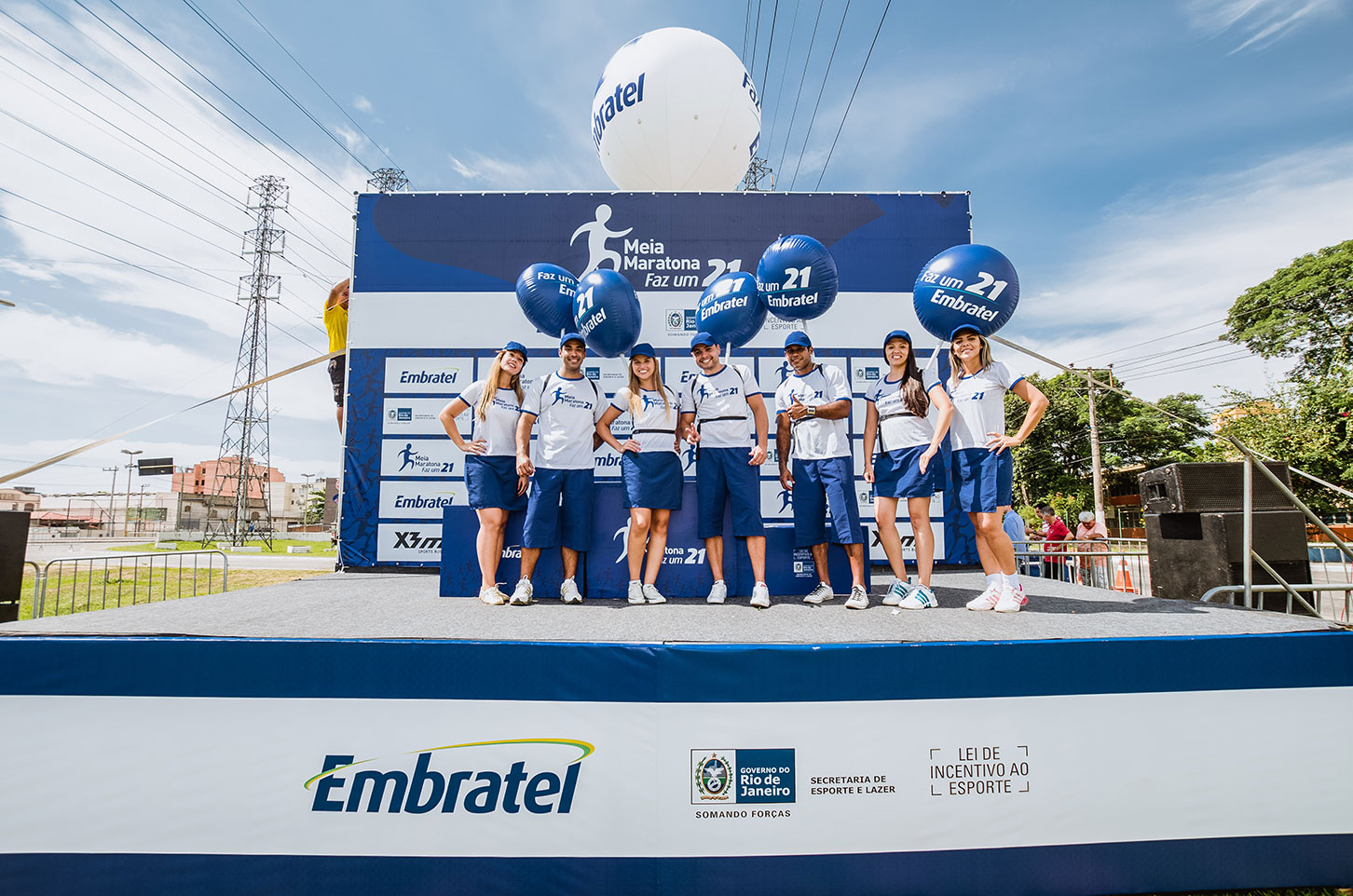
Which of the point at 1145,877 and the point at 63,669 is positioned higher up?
the point at 63,669

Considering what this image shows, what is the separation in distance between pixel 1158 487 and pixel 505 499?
164 inches

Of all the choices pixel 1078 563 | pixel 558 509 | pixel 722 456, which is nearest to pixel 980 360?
pixel 722 456

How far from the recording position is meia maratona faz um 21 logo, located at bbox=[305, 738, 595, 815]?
1958 mm

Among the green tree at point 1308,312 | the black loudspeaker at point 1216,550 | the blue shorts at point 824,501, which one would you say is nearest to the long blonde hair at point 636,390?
the blue shorts at point 824,501

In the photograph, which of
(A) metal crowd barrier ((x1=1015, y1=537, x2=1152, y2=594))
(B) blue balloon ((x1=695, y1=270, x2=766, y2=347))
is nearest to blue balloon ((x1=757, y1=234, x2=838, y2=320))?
(B) blue balloon ((x1=695, y1=270, x2=766, y2=347))

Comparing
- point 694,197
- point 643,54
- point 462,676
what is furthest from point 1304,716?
point 643,54

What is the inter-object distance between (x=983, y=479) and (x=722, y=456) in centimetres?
130

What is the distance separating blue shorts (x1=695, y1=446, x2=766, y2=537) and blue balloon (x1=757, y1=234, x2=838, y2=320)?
1.01 m

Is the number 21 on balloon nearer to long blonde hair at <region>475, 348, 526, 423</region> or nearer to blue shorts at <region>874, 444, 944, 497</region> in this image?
long blonde hair at <region>475, 348, 526, 423</region>

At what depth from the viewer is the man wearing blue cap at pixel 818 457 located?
3.29 m

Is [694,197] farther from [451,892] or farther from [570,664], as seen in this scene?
[451,892]

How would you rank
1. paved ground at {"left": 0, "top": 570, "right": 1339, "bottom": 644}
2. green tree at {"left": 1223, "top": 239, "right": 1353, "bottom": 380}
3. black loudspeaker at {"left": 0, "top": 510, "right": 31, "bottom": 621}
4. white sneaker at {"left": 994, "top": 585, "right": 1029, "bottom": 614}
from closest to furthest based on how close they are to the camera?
1. paved ground at {"left": 0, "top": 570, "right": 1339, "bottom": 644}
2. white sneaker at {"left": 994, "top": 585, "right": 1029, "bottom": 614}
3. black loudspeaker at {"left": 0, "top": 510, "right": 31, "bottom": 621}
4. green tree at {"left": 1223, "top": 239, "right": 1353, "bottom": 380}

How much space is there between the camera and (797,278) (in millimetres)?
3729

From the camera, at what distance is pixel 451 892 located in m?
1.94
